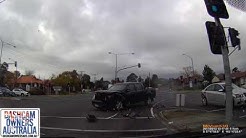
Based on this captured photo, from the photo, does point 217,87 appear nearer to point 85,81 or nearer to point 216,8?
point 216,8

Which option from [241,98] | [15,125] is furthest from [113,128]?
[241,98]

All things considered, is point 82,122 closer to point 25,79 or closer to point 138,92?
point 138,92

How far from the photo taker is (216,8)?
12.0m

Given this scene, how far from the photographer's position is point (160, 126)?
14750 millimetres

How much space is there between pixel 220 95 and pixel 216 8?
422 inches

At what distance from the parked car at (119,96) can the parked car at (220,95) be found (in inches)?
160

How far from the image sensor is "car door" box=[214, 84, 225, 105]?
21653mm

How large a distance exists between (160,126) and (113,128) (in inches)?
69.3

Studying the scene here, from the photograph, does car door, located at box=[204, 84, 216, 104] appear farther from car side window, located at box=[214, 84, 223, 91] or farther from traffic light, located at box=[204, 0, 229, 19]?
traffic light, located at box=[204, 0, 229, 19]

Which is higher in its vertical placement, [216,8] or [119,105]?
[216,8]

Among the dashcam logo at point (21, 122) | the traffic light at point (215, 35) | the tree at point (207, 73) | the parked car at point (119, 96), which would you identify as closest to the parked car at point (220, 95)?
the parked car at point (119, 96)

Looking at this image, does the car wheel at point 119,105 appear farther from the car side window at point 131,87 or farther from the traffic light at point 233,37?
the traffic light at point 233,37

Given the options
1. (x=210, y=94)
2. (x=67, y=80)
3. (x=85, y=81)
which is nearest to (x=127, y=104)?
(x=210, y=94)

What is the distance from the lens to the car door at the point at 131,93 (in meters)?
23.6
